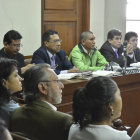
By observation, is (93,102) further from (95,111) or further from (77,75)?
(77,75)

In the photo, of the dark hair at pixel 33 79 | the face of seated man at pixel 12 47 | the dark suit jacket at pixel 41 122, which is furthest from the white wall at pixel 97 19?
the dark suit jacket at pixel 41 122

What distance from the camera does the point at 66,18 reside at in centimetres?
579

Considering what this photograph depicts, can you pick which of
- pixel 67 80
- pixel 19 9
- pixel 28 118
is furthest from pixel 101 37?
pixel 28 118

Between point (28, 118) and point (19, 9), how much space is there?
130 inches

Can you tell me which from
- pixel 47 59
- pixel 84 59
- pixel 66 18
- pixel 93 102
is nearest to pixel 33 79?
pixel 93 102

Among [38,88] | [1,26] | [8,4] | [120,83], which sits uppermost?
[8,4]

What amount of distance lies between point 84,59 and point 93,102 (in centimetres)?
303

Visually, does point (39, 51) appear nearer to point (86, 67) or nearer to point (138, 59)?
point (86, 67)

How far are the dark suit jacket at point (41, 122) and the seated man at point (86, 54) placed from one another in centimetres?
258

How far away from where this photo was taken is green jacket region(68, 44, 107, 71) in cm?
454

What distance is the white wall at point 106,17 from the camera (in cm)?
621

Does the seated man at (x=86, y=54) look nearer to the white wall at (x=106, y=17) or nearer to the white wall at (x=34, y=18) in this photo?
the white wall at (x=34, y=18)

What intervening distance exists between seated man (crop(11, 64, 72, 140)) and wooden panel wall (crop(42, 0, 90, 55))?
131 inches

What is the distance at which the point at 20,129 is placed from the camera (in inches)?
77.0
